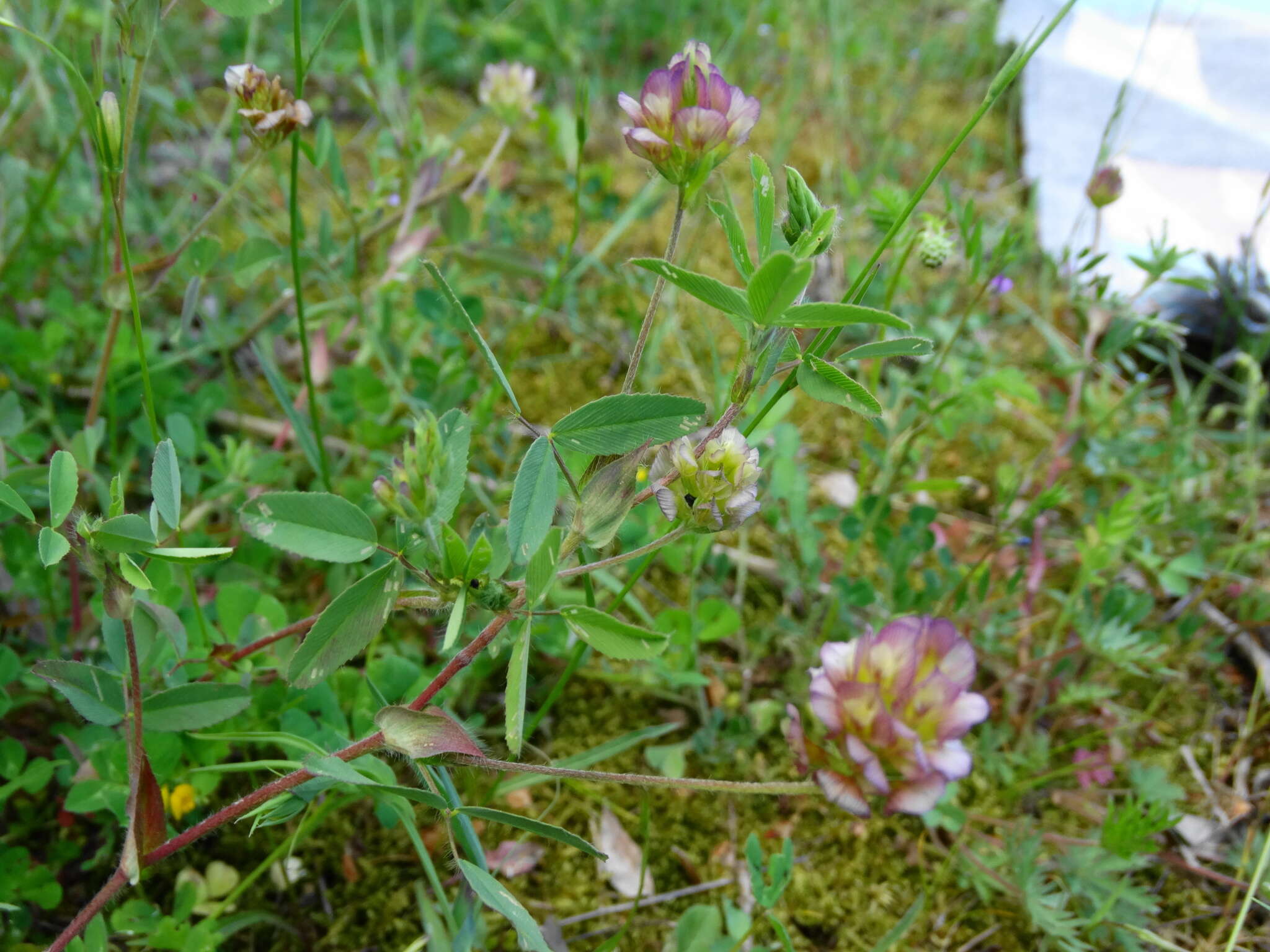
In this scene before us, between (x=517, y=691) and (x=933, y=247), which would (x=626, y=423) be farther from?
(x=933, y=247)

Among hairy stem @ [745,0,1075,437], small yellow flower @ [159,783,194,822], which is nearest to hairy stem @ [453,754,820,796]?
hairy stem @ [745,0,1075,437]

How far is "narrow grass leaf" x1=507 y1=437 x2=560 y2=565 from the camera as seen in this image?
88cm

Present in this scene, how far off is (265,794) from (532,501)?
1.35 ft

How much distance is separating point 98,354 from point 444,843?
1194mm

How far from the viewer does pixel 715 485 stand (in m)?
0.85

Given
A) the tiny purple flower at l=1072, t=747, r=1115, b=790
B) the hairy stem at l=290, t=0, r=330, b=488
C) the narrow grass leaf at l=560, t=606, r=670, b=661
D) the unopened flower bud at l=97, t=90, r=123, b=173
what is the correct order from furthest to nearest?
1. the tiny purple flower at l=1072, t=747, r=1115, b=790
2. the hairy stem at l=290, t=0, r=330, b=488
3. the unopened flower bud at l=97, t=90, r=123, b=173
4. the narrow grass leaf at l=560, t=606, r=670, b=661

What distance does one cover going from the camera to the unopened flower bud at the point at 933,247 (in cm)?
134

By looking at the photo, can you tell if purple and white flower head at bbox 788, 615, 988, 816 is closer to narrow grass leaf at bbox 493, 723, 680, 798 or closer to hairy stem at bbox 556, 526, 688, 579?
hairy stem at bbox 556, 526, 688, 579

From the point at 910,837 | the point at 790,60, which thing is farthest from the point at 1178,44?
the point at 910,837

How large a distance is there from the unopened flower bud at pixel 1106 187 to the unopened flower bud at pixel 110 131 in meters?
1.40

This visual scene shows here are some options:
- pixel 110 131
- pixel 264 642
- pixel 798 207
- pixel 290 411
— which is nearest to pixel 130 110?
pixel 110 131

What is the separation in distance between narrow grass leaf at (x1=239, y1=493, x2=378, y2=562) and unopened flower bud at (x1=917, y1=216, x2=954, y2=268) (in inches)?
35.7

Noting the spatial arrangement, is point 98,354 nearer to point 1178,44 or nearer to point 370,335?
point 370,335

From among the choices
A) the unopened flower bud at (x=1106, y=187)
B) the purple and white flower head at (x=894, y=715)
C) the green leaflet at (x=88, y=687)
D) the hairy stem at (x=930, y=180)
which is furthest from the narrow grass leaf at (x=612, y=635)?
the unopened flower bud at (x=1106, y=187)
